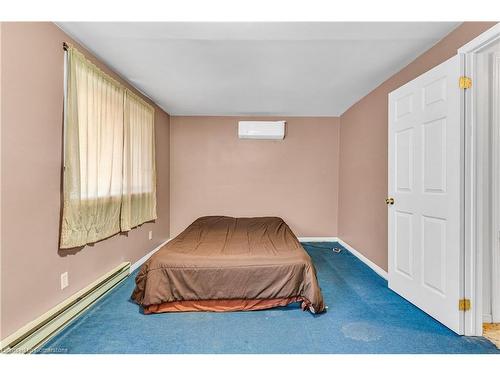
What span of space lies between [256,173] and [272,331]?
2904mm

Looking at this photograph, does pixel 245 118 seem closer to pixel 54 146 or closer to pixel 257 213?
pixel 257 213

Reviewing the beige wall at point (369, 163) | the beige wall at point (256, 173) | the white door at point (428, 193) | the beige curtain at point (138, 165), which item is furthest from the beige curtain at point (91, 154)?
the beige wall at point (369, 163)

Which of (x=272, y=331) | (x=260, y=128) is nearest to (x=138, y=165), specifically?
(x=260, y=128)

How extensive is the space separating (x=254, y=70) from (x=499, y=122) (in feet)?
6.72

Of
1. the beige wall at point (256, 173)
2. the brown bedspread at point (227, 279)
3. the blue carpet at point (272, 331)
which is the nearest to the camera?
the blue carpet at point (272, 331)

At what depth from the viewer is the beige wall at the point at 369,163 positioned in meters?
2.40

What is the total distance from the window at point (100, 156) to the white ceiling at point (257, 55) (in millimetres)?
305

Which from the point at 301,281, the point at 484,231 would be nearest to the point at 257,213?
the point at 301,281

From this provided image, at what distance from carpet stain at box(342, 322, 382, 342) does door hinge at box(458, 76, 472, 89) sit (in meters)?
1.86

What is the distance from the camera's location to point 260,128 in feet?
13.6

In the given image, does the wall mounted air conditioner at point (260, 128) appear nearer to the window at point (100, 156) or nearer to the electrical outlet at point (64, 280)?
the window at point (100, 156)

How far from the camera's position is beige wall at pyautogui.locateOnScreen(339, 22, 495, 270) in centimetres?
240

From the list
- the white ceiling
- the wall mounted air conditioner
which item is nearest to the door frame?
the white ceiling

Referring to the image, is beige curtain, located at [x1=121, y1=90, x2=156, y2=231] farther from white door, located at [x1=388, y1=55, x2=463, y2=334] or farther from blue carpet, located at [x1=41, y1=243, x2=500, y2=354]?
white door, located at [x1=388, y1=55, x2=463, y2=334]
